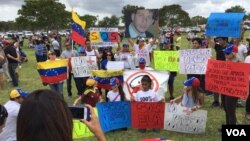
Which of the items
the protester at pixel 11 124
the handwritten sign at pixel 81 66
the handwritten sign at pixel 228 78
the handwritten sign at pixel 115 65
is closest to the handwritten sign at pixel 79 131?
the protester at pixel 11 124

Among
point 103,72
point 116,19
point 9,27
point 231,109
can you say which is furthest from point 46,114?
point 9,27

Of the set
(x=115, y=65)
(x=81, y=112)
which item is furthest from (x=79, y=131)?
(x=81, y=112)

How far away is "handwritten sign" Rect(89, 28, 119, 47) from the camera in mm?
13250

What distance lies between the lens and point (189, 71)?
1064cm

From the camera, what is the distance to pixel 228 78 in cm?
748

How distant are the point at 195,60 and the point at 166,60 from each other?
152 cm

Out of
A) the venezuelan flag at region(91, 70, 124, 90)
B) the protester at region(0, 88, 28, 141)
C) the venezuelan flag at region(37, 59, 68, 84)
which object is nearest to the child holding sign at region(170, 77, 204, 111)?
the venezuelan flag at region(91, 70, 124, 90)

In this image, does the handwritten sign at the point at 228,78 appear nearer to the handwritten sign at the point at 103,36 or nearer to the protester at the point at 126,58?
the protester at the point at 126,58

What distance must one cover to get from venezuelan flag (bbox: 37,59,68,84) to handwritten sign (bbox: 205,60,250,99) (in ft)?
15.5

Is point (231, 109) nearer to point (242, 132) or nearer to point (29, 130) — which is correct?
point (242, 132)

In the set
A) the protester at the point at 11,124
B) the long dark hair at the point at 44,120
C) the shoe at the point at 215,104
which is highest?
the long dark hair at the point at 44,120

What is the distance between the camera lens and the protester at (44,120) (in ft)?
5.52

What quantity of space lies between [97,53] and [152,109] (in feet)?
16.6

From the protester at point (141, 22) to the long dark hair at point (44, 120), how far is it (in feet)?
33.7
